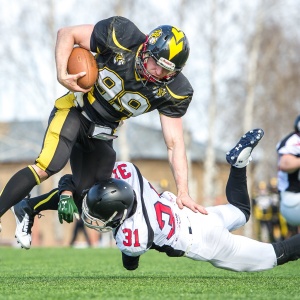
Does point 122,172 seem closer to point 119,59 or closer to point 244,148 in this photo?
point 119,59

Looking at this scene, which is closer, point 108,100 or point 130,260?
point 130,260

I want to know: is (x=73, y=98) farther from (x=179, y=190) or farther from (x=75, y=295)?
(x=75, y=295)

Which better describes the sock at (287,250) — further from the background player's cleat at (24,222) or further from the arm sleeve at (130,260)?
the background player's cleat at (24,222)

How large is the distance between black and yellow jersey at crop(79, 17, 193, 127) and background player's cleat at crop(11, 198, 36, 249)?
1029 millimetres

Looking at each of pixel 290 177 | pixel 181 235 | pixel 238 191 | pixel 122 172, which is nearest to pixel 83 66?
pixel 122 172

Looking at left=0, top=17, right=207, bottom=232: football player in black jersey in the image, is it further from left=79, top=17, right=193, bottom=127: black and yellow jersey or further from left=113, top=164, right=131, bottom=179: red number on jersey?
left=113, top=164, right=131, bottom=179: red number on jersey

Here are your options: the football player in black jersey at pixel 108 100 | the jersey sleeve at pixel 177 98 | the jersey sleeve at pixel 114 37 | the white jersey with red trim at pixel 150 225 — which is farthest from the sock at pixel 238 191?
the jersey sleeve at pixel 114 37

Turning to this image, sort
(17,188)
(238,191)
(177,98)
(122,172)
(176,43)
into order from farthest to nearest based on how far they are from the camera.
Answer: (238,191) < (177,98) < (122,172) < (176,43) < (17,188)

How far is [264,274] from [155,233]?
1612 mm

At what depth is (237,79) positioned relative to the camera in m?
28.6

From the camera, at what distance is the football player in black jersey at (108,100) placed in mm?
5707

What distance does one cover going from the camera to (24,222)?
6.48 meters

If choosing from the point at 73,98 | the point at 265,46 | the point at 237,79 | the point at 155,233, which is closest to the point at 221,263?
the point at 155,233

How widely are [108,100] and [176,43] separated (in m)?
0.72
